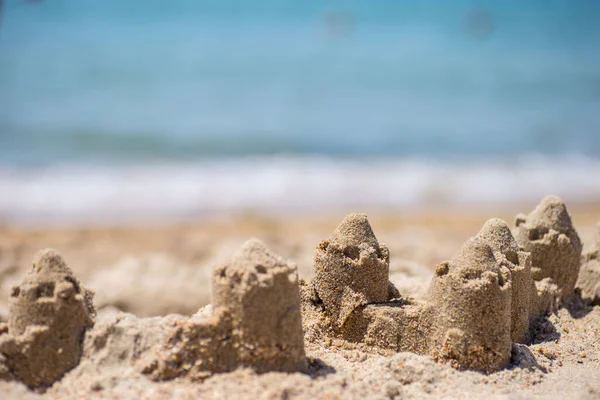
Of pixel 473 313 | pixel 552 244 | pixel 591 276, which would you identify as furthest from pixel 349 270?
pixel 591 276

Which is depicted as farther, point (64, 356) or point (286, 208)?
point (286, 208)

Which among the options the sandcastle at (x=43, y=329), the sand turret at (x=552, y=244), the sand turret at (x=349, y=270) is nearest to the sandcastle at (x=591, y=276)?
the sand turret at (x=552, y=244)

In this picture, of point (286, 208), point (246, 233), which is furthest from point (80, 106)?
point (246, 233)

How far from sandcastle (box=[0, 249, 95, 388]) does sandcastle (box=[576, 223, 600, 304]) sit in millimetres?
3897

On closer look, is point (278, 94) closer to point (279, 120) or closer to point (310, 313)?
point (279, 120)

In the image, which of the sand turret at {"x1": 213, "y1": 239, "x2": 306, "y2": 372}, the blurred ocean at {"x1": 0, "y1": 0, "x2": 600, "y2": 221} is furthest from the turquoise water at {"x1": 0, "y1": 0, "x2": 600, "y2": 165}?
the sand turret at {"x1": 213, "y1": 239, "x2": 306, "y2": 372}

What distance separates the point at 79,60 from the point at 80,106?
4.28 metres

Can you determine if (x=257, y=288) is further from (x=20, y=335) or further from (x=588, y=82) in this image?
(x=588, y=82)

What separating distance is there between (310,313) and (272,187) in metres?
12.2

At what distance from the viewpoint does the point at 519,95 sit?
27953mm

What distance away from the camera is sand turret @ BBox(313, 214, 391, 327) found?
170 inches

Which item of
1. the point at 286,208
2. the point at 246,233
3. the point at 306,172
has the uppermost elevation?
the point at 306,172

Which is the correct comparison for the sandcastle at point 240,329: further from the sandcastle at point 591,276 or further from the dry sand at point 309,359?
the sandcastle at point 591,276

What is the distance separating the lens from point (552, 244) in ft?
17.0
